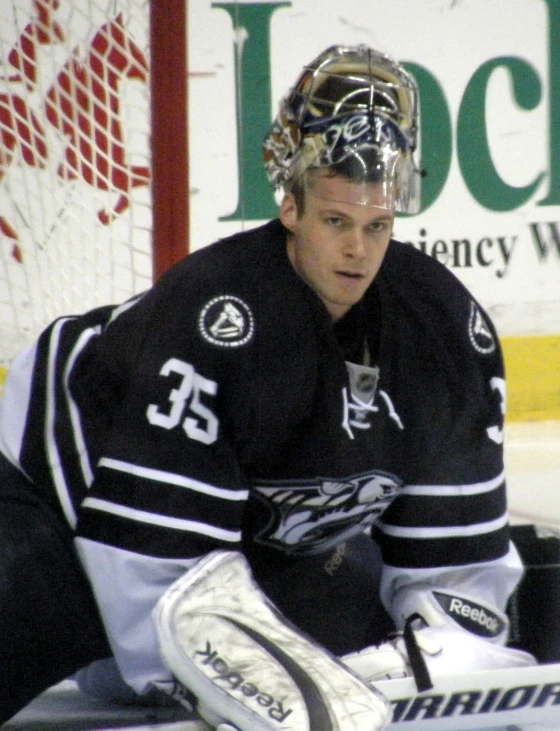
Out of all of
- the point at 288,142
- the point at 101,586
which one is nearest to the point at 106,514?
the point at 101,586

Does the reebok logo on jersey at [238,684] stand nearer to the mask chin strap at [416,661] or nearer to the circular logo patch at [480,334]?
the mask chin strap at [416,661]

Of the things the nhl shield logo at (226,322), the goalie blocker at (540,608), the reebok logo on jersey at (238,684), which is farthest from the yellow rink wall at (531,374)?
the reebok logo on jersey at (238,684)

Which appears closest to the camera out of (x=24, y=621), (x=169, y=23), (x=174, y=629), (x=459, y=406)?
(x=174, y=629)

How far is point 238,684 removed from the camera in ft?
3.79

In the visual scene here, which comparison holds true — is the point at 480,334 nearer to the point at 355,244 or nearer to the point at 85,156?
the point at 355,244

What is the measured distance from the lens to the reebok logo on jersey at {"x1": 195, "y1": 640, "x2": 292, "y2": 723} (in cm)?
113

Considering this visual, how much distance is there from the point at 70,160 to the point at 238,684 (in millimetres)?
1052

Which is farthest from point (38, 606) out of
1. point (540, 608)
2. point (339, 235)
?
point (540, 608)

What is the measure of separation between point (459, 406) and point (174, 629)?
45cm

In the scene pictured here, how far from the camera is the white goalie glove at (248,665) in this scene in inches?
44.8

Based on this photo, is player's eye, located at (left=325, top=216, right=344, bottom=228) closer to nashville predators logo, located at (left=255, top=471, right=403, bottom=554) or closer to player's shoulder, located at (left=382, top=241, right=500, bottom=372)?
player's shoulder, located at (left=382, top=241, right=500, bottom=372)

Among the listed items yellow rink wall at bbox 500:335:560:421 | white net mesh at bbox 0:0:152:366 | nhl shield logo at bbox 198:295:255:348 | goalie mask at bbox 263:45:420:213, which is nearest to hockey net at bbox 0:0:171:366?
white net mesh at bbox 0:0:152:366

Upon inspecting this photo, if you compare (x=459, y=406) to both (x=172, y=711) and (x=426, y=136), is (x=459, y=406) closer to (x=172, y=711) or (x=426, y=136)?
(x=172, y=711)

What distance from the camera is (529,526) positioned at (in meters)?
1.78
